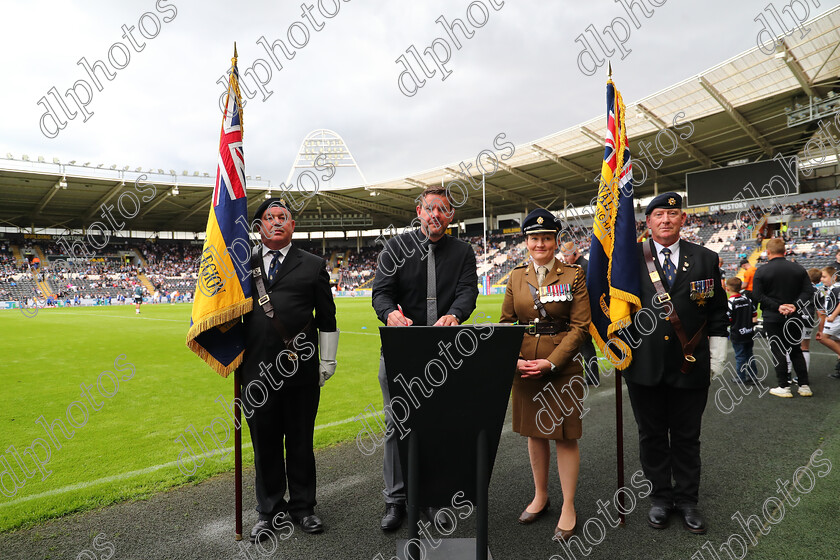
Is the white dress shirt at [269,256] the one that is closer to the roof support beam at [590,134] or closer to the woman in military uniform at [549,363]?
the woman in military uniform at [549,363]

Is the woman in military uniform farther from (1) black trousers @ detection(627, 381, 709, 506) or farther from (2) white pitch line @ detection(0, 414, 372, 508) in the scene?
(2) white pitch line @ detection(0, 414, 372, 508)

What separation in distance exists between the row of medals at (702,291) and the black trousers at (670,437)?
1.87 feet

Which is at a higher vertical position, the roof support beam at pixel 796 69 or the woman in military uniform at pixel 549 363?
the roof support beam at pixel 796 69

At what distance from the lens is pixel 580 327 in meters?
2.68

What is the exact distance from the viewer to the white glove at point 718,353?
2814mm

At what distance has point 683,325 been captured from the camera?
9.27 ft

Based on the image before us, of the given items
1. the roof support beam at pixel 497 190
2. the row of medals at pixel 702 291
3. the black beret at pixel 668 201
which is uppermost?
the roof support beam at pixel 497 190

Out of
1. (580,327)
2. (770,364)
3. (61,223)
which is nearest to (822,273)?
(770,364)

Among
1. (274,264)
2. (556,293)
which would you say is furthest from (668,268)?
(274,264)

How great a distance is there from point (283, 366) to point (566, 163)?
29791 millimetres

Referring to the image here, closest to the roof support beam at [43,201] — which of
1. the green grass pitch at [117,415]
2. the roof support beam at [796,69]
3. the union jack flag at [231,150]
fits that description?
the green grass pitch at [117,415]

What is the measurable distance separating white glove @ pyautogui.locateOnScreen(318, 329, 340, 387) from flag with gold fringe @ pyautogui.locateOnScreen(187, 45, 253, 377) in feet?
1.65

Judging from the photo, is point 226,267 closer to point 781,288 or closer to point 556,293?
point 556,293

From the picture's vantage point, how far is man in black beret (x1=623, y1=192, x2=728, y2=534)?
279 cm
